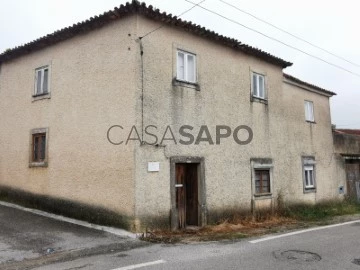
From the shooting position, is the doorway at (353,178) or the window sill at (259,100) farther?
the doorway at (353,178)

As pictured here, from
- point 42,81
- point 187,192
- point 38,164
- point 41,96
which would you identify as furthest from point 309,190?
point 42,81

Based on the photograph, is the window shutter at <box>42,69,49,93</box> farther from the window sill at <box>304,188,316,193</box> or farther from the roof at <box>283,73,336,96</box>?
the window sill at <box>304,188,316,193</box>

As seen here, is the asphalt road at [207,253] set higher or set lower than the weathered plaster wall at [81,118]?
lower

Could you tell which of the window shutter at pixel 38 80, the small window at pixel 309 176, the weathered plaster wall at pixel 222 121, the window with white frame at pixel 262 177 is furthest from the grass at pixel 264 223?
the window shutter at pixel 38 80

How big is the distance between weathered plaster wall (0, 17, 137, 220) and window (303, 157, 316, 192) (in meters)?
8.97

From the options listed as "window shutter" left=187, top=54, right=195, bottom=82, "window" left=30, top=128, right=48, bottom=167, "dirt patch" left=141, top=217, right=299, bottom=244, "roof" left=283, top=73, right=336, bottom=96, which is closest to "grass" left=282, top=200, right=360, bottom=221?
"dirt patch" left=141, top=217, right=299, bottom=244

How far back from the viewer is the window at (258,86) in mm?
12664

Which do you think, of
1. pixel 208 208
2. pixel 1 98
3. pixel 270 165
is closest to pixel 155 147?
pixel 208 208

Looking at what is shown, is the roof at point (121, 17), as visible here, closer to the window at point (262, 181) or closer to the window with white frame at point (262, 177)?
the window with white frame at point (262, 177)

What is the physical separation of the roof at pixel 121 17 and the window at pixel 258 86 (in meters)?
0.74

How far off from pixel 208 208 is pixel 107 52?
214 inches

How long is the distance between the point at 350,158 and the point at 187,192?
11391mm

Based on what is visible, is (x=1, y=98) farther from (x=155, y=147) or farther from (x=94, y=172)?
(x=155, y=147)

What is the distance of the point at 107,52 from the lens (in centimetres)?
979
